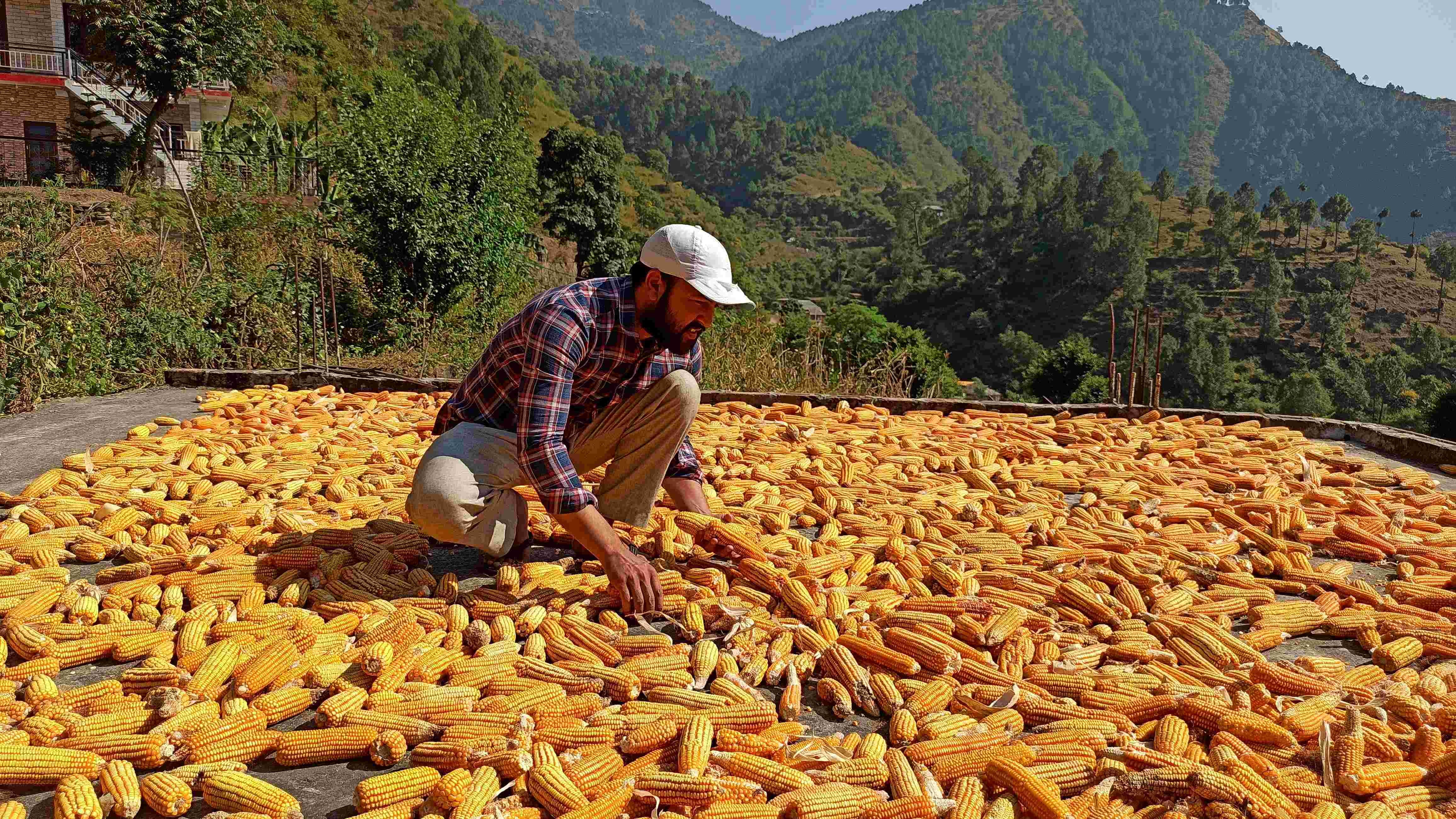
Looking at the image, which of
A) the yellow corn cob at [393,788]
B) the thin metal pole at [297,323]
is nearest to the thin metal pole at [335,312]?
the thin metal pole at [297,323]

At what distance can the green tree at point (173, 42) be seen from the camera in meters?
21.4

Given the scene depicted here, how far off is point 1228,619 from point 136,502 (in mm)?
4377

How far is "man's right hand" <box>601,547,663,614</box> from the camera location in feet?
9.45

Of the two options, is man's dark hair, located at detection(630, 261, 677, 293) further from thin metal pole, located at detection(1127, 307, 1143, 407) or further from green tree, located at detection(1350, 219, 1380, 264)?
green tree, located at detection(1350, 219, 1380, 264)

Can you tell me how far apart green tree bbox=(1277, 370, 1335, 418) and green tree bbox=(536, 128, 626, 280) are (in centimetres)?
5200

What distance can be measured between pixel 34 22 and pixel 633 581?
32.8 m

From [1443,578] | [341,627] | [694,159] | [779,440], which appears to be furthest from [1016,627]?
[694,159]

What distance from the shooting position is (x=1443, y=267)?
95.6 metres

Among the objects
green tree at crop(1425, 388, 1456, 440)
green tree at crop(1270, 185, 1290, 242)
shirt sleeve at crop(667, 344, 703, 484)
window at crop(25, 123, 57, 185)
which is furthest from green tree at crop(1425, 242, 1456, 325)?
shirt sleeve at crop(667, 344, 703, 484)

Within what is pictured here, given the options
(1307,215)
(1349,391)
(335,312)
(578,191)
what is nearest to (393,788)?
(335,312)

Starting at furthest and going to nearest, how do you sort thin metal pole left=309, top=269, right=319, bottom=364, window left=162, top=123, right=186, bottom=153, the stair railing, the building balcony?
1. window left=162, top=123, right=186, bottom=153
2. the building balcony
3. the stair railing
4. thin metal pole left=309, top=269, right=319, bottom=364

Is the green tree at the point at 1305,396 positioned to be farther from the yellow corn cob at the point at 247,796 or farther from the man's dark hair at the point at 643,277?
the yellow corn cob at the point at 247,796

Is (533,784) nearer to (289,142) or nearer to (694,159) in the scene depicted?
(289,142)

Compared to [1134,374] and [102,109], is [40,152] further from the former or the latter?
[1134,374]
